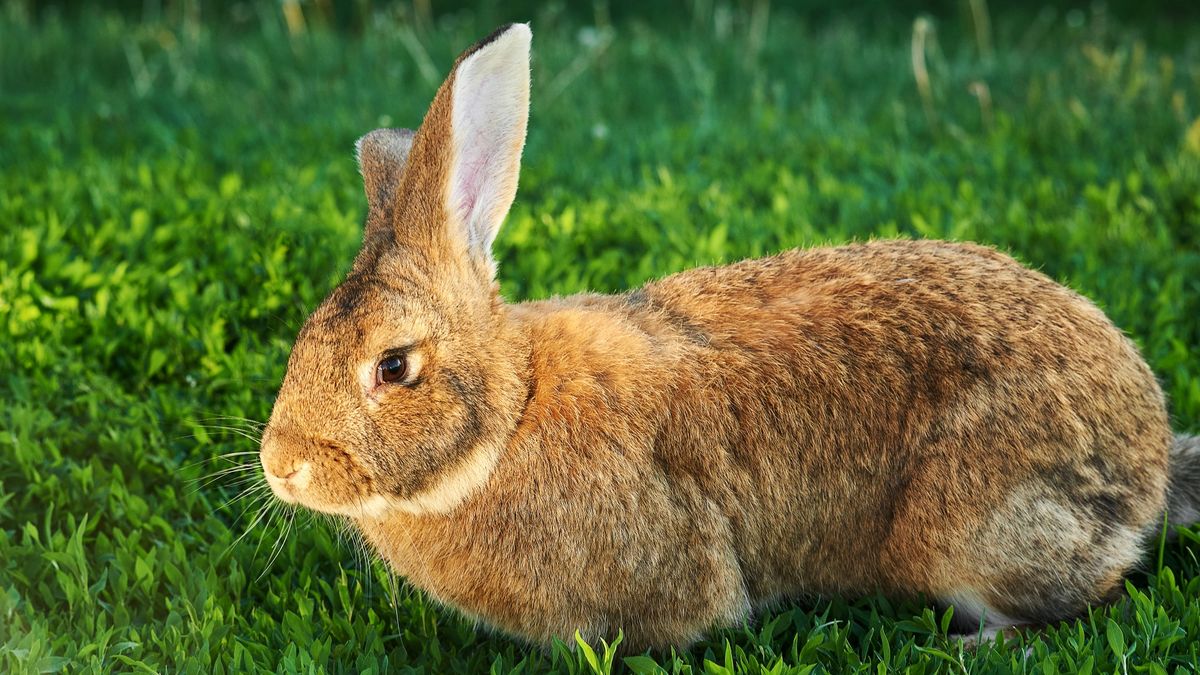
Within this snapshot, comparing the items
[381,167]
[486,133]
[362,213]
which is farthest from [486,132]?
[362,213]

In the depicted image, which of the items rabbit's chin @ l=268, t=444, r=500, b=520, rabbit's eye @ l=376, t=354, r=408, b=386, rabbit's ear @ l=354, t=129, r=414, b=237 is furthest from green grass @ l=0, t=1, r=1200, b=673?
rabbit's ear @ l=354, t=129, r=414, b=237

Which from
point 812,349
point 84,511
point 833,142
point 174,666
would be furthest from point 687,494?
point 833,142

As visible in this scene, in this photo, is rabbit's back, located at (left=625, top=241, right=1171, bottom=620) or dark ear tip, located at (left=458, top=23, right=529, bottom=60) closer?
dark ear tip, located at (left=458, top=23, right=529, bottom=60)

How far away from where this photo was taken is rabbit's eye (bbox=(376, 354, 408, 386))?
325 cm

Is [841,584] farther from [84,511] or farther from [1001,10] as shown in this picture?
[1001,10]

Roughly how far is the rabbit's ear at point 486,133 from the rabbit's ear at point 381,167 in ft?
0.72

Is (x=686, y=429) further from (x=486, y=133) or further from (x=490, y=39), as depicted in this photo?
(x=490, y=39)

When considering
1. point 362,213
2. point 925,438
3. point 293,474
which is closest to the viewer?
point 293,474

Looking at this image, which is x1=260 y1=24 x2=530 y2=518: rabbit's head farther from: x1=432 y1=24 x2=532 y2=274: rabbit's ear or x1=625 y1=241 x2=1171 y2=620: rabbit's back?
x1=625 y1=241 x2=1171 y2=620: rabbit's back

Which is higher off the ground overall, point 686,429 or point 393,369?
point 393,369

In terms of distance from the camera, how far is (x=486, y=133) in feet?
11.3

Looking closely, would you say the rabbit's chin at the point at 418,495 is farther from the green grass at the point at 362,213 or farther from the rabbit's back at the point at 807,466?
the green grass at the point at 362,213

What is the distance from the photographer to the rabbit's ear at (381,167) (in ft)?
11.7

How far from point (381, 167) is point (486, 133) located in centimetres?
41
